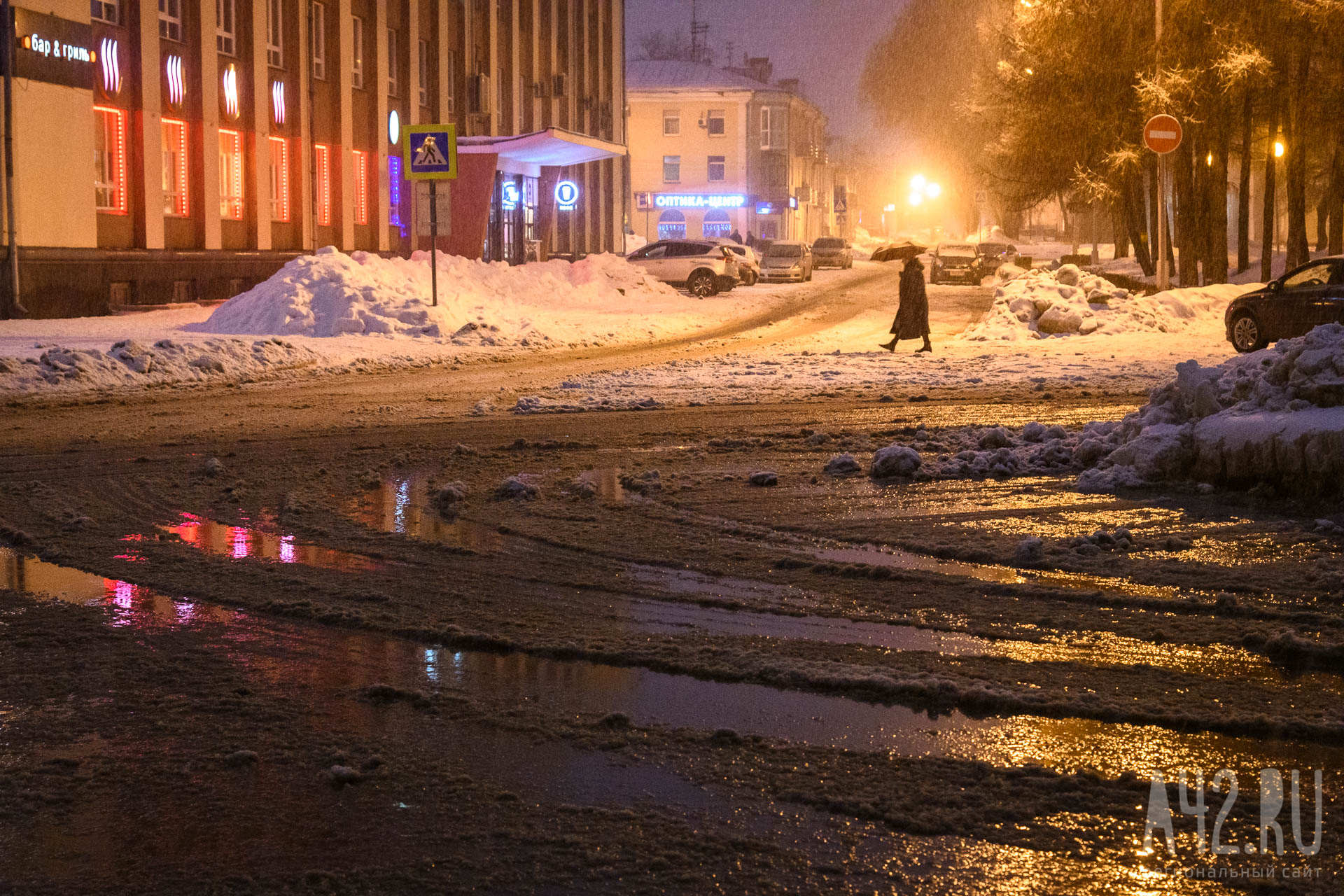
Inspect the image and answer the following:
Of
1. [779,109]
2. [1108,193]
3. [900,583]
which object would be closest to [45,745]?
[900,583]

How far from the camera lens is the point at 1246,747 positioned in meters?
4.16

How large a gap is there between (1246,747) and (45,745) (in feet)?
12.5

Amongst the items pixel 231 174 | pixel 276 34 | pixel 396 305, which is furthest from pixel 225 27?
pixel 396 305

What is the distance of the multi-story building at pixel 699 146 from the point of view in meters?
85.1

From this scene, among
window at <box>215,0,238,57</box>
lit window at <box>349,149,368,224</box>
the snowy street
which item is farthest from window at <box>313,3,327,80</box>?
the snowy street

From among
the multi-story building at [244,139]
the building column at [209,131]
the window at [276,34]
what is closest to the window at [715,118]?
the multi-story building at [244,139]

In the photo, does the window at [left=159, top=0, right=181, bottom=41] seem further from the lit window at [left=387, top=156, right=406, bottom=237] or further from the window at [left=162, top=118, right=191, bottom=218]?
the lit window at [left=387, top=156, right=406, bottom=237]

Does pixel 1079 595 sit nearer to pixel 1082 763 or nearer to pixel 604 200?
pixel 1082 763

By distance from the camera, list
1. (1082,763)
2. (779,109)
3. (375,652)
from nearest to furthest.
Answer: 1. (1082,763)
2. (375,652)
3. (779,109)

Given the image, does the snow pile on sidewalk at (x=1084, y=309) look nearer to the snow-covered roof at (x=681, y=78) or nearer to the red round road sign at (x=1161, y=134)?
the red round road sign at (x=1161, y=134)

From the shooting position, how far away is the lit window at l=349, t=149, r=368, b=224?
34.6 meters

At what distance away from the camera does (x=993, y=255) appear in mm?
53562

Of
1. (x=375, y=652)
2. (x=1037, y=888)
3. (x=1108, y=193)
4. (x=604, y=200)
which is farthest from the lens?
(x=604, y=200)

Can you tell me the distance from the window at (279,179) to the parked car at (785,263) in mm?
20378
